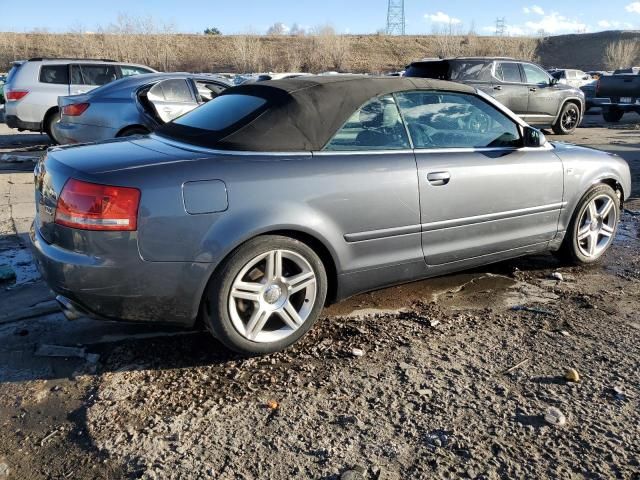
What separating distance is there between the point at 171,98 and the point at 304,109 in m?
5.90

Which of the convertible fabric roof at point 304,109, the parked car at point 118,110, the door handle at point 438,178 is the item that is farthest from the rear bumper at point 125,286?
the parked car at point 118,110

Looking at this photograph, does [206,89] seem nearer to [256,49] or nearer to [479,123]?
[479,123]

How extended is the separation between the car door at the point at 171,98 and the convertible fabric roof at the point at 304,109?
16.3ft

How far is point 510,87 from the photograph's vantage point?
1290 centimetres

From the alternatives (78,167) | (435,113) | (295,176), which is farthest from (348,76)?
(78,167)

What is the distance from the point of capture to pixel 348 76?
3965mm

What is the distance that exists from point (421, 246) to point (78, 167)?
6.89 feet

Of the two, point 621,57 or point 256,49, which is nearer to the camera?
point 621,57

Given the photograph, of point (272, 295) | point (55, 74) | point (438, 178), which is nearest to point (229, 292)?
point (272, 295)

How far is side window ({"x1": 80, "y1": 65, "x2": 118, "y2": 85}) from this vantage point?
39.5 feet

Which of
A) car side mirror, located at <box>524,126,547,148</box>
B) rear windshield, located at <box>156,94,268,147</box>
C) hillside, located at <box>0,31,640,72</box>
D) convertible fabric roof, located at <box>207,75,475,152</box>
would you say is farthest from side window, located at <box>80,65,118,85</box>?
hillside, located at <box>0,31,640,72</box>

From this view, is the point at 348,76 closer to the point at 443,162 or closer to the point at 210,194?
the point at 443,162

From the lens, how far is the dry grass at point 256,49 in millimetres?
62750

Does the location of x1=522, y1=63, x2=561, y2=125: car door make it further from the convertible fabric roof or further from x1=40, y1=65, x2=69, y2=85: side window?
the convertible fabric roof
